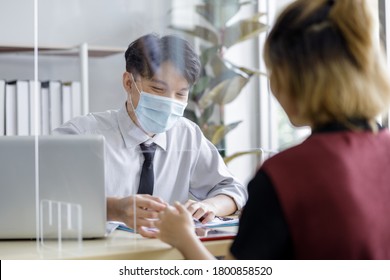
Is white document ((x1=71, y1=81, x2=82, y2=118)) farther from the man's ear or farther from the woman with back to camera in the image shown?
the woman with back to camera

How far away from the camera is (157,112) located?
1919 millimetres

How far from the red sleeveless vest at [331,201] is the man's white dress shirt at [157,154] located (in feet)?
2.55

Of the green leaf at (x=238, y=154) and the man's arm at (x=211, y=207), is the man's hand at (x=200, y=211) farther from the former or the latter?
the green leaf at (x=238, y=154)

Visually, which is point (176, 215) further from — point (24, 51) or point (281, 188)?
point (24, 51)

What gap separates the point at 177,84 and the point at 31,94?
17.3 inches

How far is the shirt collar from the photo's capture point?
193cm

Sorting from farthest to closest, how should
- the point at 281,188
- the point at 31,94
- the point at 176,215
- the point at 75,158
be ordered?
the point at 31,94, the point at 75,158, the point at 176,215, the point at 281,188

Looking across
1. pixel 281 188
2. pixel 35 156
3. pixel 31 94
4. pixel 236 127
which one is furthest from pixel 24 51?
pixel 281 188

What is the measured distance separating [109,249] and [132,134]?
41cm

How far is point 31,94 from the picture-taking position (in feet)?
6.68

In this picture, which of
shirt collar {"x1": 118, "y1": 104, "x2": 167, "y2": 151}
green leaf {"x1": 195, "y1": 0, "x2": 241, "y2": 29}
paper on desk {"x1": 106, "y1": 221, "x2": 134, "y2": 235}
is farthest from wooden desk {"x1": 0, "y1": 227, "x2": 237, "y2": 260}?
green leaf {"x1": 195, "y1": 0, "x2": 241, "y2": 29}

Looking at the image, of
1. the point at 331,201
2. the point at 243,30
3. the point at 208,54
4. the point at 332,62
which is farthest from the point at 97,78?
the point at 331,201

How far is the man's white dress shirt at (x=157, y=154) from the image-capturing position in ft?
6.29

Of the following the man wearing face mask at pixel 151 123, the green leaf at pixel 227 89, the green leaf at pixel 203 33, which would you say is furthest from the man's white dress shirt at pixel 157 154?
the green leaf at pixel 203 33
